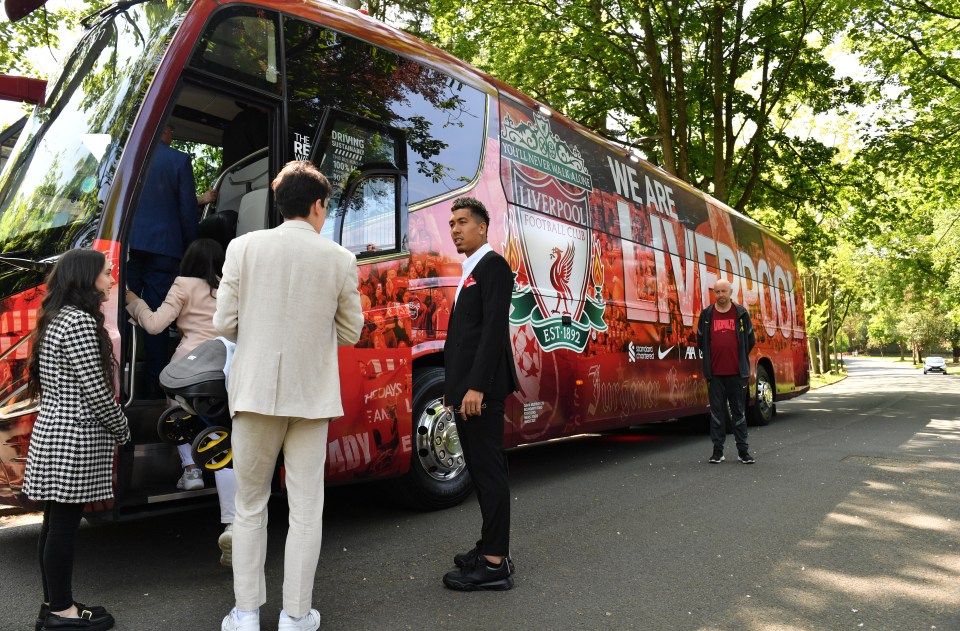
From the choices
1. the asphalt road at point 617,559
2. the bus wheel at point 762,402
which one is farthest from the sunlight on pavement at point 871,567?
the bus wheel at point 762,402

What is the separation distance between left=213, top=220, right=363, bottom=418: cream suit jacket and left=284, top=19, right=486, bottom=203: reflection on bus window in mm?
1490

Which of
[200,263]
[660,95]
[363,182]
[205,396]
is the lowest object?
[205,396]

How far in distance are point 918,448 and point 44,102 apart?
9572mm

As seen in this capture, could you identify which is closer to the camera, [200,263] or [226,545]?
[226,545]

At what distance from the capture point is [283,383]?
302cm

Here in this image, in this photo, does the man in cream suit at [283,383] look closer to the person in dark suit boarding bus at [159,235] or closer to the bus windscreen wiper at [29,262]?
the bus windscreen wiper at [29,262]

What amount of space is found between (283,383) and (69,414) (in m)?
1.05

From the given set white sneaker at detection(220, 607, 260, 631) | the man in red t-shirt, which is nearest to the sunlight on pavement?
the man in red t-shirt

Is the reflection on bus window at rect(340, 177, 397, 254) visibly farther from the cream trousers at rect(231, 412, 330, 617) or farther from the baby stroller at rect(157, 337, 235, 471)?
the cream trousers at rect(231, 412, 330, 617)

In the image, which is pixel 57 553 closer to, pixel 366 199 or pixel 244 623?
pixel 244 623

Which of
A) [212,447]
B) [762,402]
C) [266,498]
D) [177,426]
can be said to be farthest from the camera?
[762,402]

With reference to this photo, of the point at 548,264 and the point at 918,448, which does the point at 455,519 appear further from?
the point at 918,448

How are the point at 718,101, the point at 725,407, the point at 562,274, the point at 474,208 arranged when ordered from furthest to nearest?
the point at 718,101 → the point at 725,407 → the point at 562,274 → the point at 474,208

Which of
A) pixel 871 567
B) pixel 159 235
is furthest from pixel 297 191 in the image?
pixel 871 567
